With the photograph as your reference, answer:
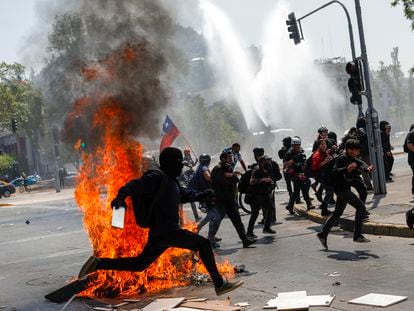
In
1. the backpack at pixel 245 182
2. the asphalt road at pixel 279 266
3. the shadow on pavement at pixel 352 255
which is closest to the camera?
the asphalt road at pixel 279 266

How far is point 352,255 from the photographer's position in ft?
28.7

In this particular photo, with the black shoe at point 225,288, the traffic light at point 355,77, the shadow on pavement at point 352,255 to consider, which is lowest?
the shadow on pavement at point 352,255

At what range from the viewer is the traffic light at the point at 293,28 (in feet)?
72.1

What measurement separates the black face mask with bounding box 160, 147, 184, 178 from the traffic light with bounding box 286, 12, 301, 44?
16292mm

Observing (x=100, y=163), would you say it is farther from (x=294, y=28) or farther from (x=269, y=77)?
(x=269, y=77)

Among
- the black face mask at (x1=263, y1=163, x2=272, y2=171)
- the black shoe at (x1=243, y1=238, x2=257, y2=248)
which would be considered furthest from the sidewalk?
the black shoe at (x1=243, y1=238, x2=257, y2=248)

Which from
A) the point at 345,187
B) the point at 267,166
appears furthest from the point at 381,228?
the point at 267,166

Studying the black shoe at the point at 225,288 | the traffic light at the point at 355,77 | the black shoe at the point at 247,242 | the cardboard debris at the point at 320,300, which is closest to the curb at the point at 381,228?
Result: the black shoe at the point at 247,242

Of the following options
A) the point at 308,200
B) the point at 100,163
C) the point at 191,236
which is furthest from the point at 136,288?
the point at 308,200

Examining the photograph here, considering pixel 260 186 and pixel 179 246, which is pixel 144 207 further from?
pixel 260 186

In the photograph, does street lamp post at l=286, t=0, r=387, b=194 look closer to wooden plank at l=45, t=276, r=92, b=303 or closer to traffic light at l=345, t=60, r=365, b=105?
traffic light at l=345, t=60, r=365, b=105

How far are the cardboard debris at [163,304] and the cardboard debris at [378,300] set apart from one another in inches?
67.7

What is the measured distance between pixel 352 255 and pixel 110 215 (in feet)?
10.9

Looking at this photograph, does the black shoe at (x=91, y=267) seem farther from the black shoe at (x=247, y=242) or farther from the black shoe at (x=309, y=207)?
the black shoe at (x=309, y=207)
